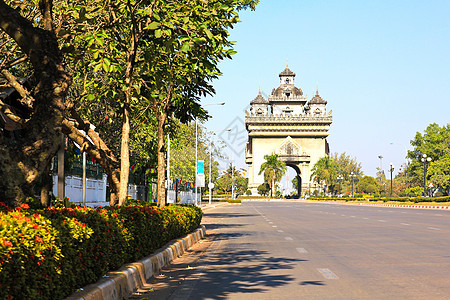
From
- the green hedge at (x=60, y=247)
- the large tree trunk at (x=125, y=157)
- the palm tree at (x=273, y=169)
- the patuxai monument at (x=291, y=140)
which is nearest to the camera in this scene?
the green hedge at (x=60, y=247)

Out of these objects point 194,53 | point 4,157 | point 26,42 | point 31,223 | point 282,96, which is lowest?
point 31,223

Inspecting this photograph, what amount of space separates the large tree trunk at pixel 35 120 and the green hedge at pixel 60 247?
57 centimetres

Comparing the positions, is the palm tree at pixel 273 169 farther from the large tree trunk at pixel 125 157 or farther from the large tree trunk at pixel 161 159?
the large tree trunk at pixel 125 157

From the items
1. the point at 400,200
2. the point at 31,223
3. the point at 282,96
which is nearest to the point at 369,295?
the point at 31,223

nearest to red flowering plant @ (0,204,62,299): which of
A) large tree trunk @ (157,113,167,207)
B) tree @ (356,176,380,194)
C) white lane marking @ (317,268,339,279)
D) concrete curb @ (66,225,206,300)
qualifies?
concrete curb @ (66,225,206,300)

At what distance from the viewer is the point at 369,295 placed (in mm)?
8273

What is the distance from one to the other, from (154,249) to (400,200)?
69167mm

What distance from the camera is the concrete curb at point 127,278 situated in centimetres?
695

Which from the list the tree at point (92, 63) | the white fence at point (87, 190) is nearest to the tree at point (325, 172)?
the white fence at point (87, 190)

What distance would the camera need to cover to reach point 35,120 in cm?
856

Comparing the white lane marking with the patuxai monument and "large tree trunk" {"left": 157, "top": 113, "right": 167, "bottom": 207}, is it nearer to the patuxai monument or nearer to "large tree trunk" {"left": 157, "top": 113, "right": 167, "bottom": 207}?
"large tree trunk" {"left": 157, "top": 113, "right": 167, "bottom": 207}

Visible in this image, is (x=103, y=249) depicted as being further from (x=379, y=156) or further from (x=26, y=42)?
(x=379, y=156)

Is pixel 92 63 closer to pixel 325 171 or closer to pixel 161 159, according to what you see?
pixel 161 159

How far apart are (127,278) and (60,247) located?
259cm
